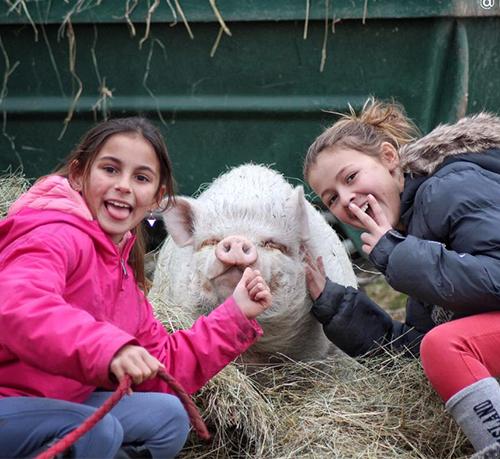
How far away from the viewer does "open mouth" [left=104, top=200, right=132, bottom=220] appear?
334 centimetres

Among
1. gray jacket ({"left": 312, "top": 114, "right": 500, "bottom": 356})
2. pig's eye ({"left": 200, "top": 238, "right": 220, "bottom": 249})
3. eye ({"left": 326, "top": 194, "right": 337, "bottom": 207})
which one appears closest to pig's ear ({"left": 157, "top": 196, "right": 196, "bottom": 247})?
pig's eye ({"left": 200, "top": 238, "right": 220, "bottom": 249})

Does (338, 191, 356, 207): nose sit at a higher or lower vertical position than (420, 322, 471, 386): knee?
higher

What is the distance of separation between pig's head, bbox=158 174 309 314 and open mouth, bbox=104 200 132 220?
0.65 m

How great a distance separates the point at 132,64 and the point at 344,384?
1999 millimetres

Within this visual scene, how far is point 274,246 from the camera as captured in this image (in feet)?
13.8

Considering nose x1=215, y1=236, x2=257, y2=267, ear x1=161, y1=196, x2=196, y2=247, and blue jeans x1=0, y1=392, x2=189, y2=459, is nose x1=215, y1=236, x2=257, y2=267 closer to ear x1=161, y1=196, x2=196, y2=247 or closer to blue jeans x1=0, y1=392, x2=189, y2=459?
ear x1=161, y1=196, x2=196, y2=247

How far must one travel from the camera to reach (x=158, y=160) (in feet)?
11.4

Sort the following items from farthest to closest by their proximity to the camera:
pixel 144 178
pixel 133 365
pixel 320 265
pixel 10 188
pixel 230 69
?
pixel 230 69
pixel 10 188
pixel 320 265
pixel 144 178
pixel 133 365

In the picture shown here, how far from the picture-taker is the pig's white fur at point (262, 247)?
4.18 meters

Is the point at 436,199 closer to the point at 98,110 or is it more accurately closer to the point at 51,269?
the point at 51,269

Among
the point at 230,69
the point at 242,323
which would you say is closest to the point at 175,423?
the point at 242,323

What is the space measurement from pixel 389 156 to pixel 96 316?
1.35m

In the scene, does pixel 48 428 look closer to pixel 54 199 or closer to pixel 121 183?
pixel 54 199

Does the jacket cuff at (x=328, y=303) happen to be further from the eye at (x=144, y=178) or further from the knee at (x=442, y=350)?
the eye at (x=144, y=178)
